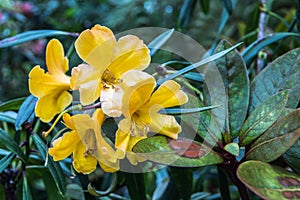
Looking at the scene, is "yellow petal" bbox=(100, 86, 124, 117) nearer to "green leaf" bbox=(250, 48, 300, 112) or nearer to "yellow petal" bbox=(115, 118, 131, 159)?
"yellow petal" bbox=(115, 118, 131, 159)

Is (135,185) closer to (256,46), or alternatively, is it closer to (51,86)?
(51,86)

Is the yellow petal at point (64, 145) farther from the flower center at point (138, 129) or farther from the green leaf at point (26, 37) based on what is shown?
the green leaf at point (26, 37)

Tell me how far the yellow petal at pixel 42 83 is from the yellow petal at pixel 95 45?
7 centimetres

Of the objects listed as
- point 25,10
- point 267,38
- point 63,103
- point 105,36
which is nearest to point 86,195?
point 63,103

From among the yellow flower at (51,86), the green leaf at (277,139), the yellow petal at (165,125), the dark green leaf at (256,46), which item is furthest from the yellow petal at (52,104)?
the dark green leaf at (256,46)

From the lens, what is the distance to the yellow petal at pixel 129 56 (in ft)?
1.48

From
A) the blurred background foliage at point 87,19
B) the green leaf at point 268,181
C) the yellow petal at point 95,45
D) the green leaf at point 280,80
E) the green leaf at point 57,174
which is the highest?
the blurred background foliage at point 87,19

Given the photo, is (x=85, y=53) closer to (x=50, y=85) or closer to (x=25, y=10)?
(x=50, y=85)

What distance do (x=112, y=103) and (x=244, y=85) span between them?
18 cm

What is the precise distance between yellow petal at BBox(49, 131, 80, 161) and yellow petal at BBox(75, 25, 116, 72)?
80 millimetres

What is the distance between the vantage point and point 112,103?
43cm

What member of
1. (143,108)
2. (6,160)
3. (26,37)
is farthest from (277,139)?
(26,37)

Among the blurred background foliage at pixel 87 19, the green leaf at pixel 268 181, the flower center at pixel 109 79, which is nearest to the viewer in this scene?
the green leaf at pixel 268 181

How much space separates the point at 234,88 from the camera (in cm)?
52
